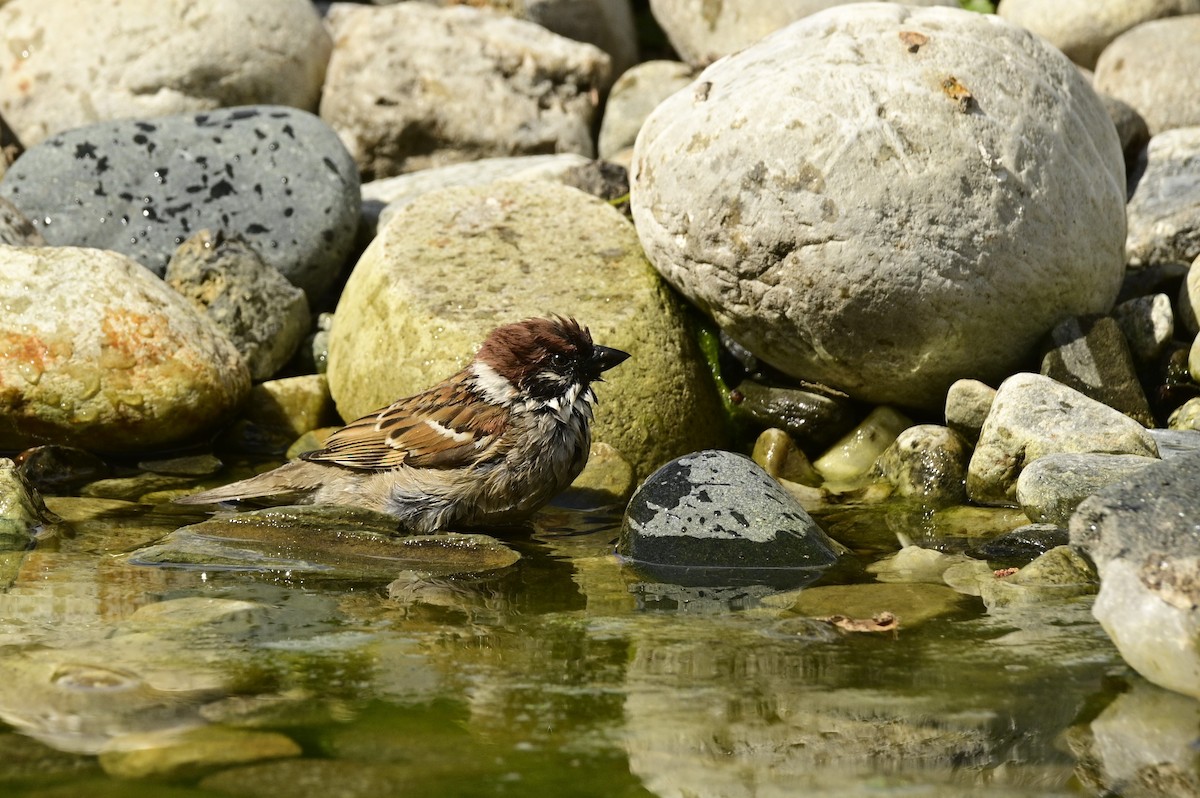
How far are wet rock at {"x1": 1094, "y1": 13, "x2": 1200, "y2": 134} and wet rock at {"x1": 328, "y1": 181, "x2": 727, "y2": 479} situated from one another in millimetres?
4263

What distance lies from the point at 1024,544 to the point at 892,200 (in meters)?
1.87

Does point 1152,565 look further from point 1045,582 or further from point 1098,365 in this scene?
point 1098,365

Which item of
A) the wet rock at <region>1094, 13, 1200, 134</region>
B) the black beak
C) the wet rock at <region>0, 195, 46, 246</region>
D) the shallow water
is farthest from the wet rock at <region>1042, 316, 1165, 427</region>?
the wet rock at <region>0, 195, 46, 246</region>

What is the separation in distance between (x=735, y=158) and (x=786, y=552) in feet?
7.28

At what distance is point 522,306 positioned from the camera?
737cm

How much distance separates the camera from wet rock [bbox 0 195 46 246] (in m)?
8.29

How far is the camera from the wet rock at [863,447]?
7.24 m

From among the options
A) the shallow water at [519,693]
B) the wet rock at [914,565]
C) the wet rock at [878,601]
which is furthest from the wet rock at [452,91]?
the wet rock at [878,601]

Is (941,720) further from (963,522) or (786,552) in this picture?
(963,522)

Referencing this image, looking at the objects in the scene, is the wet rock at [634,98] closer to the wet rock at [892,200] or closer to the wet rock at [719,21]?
the wet rock at [719,21]

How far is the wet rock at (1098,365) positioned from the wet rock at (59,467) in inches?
203

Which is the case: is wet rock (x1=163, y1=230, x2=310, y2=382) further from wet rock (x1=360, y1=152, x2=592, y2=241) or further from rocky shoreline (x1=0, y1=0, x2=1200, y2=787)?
wet rock (x1=360, y1=152, x2=592, y2=241)

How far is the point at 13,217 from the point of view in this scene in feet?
27.8

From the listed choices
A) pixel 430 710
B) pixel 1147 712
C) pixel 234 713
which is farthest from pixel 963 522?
pixel 234 713
